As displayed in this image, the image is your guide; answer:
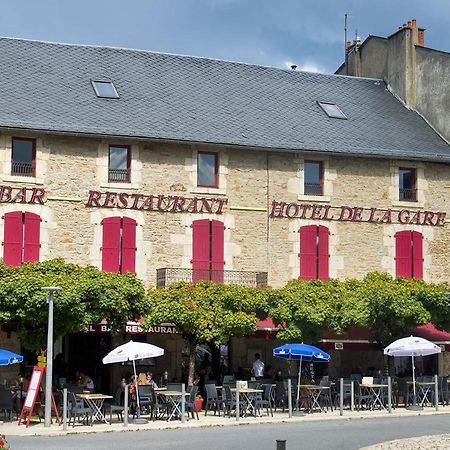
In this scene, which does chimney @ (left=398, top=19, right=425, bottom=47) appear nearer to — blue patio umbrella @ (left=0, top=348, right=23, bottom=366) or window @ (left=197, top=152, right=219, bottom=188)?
window @ (left=197, top=152, right=219, bottom=188)

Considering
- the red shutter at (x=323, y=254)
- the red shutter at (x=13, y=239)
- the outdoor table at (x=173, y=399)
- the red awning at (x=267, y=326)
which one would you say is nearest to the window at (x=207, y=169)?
the red shutter at (x=323, y=254)

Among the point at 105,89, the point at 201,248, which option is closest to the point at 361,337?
the point at 201,248

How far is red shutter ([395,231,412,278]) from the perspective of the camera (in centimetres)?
3184

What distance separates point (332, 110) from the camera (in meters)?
34.1

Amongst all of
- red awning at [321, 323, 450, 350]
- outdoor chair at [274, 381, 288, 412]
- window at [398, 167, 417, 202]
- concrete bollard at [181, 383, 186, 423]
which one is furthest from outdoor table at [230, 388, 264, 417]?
window at [398, 167, 417, 202]

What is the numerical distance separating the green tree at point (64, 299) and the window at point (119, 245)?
90.6 inches

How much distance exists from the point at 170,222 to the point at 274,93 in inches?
283

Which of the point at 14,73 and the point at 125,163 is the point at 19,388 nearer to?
the point at 125,163

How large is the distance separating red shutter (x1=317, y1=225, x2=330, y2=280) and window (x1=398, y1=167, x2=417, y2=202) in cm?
288

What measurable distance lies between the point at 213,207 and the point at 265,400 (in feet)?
21.3

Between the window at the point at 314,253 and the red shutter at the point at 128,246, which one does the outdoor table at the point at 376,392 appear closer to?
the window at the point at 314,253

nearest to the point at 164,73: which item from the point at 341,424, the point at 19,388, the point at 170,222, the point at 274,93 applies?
the point at 274,93

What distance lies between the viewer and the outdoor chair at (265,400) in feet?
82.4

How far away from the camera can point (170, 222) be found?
96.4 ft
